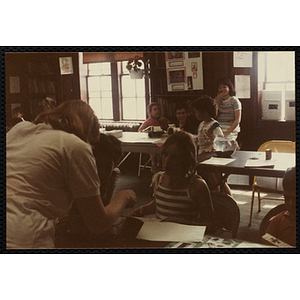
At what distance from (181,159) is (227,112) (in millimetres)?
406

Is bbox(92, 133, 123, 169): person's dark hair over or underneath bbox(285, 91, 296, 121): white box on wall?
underneath

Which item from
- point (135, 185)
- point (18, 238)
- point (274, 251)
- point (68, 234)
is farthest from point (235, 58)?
point (18, 238)

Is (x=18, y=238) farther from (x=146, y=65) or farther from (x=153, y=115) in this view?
(x=146, y=65)

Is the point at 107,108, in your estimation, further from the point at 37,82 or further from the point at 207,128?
the point at 207,128

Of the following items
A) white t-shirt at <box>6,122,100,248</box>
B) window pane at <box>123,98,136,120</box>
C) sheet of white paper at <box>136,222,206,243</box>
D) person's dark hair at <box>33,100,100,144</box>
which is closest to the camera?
white t-shirt at <box>6,122,100,248</box>

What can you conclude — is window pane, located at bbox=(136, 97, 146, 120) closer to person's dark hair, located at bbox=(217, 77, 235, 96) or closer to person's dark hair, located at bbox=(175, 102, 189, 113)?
person's dark hair, located at bbox=(175, 102, 189, 113)

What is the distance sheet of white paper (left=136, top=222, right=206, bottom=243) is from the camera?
2.26 m

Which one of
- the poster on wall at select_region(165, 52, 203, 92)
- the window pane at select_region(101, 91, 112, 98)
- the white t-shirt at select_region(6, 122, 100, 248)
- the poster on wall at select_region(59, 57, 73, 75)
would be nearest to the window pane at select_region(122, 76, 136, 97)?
the window pane at select_region(101, 91, 112, 98)

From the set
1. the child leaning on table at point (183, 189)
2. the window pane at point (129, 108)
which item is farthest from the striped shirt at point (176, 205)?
the window pane at point (129, 108)

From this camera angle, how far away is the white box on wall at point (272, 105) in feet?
7.64

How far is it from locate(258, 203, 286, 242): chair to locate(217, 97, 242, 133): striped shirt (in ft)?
1.93

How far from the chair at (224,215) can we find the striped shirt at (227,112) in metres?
0.42

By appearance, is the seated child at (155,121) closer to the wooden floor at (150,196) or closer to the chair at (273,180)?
the wooden floor at (150,196)

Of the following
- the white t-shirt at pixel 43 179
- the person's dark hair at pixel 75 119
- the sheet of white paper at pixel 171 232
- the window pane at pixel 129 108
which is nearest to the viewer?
the white t-shirt at pixel 43 179
